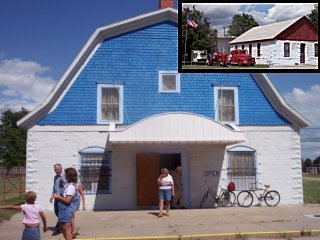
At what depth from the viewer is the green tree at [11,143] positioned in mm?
83062

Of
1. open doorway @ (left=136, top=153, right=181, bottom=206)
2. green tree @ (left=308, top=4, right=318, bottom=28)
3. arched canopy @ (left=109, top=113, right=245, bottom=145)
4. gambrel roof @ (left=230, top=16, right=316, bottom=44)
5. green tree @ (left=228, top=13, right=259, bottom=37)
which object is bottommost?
open doorway @ (left=136, top=153, right=181, bottom=206)

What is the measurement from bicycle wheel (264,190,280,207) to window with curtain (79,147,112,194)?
20.6ft

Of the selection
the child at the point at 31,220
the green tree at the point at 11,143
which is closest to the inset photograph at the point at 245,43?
the child at the point at 31,220

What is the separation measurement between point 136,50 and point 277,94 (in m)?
6.01

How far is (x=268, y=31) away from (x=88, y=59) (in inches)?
273

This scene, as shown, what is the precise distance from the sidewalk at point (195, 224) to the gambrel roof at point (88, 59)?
150 inches

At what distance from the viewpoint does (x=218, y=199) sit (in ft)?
62.5

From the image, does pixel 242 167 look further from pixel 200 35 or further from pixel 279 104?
pixel 200 35

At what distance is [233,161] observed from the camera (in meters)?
19.8

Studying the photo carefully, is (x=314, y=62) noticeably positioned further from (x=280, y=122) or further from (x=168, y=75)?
(x=168, y=75)

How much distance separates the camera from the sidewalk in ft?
39.4

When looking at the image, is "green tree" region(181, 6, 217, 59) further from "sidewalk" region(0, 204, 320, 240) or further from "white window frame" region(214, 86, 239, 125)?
"sidewalk" region(0, 204, 320, 240)

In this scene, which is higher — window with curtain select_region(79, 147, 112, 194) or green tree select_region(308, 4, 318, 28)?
green tree select_region(308, 4, 318, 28)

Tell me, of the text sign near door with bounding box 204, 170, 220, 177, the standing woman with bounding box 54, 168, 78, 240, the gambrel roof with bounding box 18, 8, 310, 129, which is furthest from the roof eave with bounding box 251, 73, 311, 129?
the standing woman with bounding box 54, 168, 78, 240
